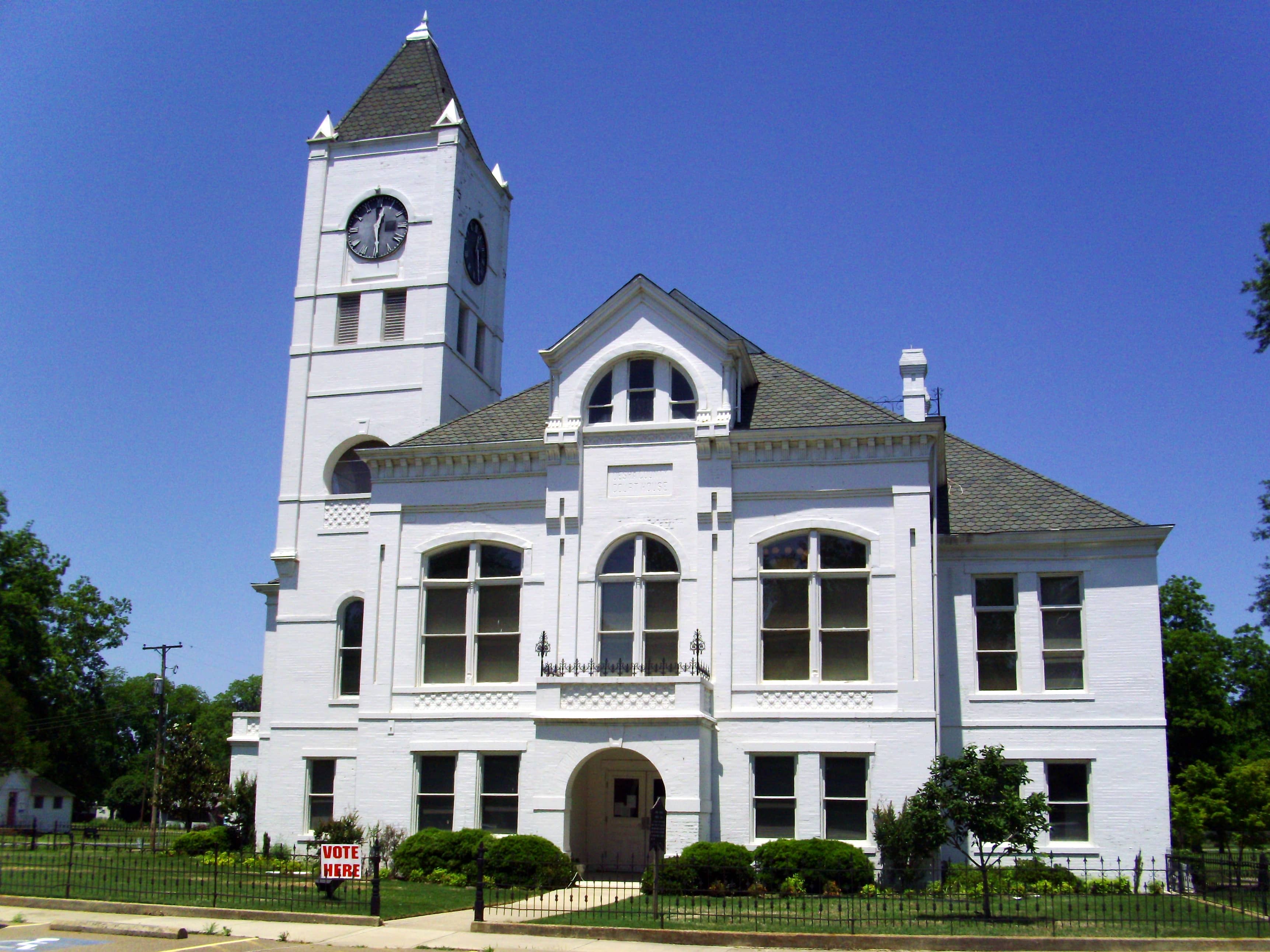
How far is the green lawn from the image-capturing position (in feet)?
58.1

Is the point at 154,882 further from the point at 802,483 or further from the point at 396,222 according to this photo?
the point at 396,222

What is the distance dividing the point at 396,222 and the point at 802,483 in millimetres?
16217

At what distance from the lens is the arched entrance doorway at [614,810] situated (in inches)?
1097

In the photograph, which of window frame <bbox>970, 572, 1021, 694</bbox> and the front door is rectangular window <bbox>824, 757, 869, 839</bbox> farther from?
window frame <bbox>970, 572, 1021, 694</bbox>

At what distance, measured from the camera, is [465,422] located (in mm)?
31500

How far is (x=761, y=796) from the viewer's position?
26.8 metres

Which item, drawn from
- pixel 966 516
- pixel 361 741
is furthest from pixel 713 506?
pixel 361 741

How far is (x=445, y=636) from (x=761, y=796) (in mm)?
8716

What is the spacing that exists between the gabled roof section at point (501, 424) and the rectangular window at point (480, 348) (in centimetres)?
668

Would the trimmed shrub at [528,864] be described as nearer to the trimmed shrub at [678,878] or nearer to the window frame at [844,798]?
the trimmed shrub at [678,878]

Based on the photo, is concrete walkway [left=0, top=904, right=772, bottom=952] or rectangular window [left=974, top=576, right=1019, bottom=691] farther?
rectangular window [left=974, top=576, right=1019, bottom=691]

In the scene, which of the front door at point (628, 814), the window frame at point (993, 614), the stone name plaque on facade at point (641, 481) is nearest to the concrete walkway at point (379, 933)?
the front door at point (628, 814)

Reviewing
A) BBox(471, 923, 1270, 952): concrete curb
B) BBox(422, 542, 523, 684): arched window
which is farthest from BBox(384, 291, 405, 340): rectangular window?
BBox(471, 923, 1270, 952): concrete curb

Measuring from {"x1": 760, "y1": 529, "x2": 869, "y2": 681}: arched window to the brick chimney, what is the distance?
904 cm
